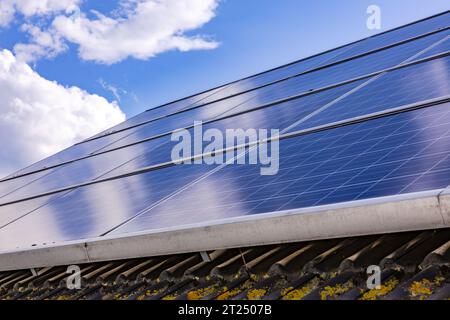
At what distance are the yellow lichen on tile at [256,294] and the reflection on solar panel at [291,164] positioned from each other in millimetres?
414

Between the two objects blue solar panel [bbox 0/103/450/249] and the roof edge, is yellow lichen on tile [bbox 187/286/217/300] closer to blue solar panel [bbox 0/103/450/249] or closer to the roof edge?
the roof edge

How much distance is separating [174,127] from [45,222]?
520cm

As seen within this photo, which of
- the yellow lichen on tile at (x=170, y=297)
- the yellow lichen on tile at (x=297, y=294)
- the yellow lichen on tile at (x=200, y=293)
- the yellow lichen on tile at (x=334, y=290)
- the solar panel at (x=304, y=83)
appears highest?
the solar panel at (x=304, y=83)

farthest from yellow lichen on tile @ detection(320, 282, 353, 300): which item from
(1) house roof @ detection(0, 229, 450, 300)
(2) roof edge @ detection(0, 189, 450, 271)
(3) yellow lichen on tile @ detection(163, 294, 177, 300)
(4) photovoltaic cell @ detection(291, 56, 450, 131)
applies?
(4) photovoltaic cell @ detection(291, 56, 450, 131)

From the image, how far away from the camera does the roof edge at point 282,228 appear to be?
11.5ft

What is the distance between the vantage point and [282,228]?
4188 millimetres

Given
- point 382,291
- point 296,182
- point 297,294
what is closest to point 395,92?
point 296,182

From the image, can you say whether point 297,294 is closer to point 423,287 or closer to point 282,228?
point 282,228

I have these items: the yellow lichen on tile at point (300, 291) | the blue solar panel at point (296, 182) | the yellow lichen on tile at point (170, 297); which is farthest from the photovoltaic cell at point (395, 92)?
the yellow lichen on tile at point (170, 297)

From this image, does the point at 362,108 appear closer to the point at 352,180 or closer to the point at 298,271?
the point at 352,180

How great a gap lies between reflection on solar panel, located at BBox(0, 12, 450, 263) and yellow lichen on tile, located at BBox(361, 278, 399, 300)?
541 mm

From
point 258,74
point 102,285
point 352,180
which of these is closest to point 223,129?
point 102,285

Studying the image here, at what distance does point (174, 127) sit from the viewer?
12.6 m

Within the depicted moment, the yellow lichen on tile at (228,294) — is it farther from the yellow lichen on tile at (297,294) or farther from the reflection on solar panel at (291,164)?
the yellow lichen on tile at (297,294)
